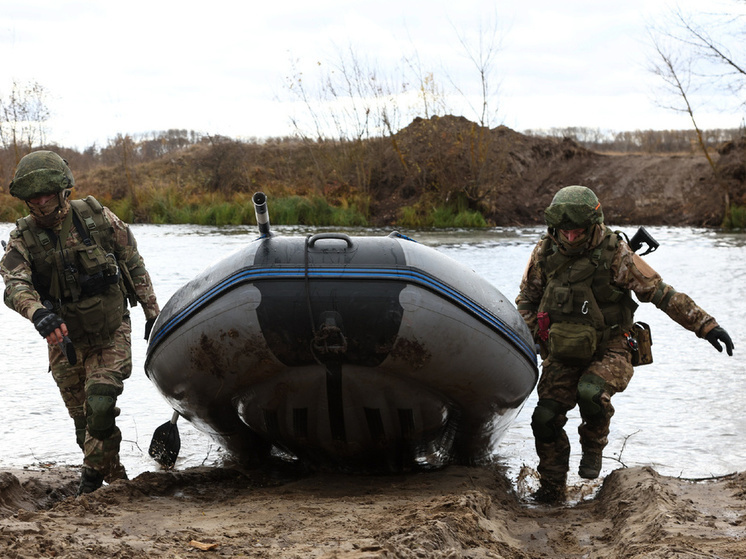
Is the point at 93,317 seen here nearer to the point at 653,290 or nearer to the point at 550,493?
the point at 550,493

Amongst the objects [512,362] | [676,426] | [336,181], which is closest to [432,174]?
[336,181]

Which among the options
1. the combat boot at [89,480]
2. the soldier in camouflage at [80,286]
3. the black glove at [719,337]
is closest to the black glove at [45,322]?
the soldier in camouflage at [80,286]

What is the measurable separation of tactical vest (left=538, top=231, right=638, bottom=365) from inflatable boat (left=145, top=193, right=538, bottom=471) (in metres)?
0.22

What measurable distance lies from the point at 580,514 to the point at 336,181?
20.3 m

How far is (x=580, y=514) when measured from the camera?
355 centimetres

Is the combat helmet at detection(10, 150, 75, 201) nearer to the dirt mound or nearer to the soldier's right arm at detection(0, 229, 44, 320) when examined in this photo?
the soldier's right arm at detection(0, 229, 44, 320)

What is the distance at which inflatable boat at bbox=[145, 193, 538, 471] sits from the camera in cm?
325

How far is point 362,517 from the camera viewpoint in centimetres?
288

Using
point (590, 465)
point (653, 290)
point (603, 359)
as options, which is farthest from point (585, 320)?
point (590, 465)

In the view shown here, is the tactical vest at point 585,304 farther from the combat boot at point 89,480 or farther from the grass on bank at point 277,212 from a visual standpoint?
the grass on bank at point 277,212

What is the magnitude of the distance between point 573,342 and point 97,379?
2.15 metres

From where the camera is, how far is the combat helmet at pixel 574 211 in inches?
152

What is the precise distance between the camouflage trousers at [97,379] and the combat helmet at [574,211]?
2.04 m

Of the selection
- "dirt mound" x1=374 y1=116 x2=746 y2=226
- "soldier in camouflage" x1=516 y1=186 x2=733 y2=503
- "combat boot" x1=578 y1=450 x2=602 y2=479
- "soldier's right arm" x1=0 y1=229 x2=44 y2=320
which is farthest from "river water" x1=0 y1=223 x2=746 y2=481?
"dirt mound" x1=374 y1=116 x2=746 y2=226
